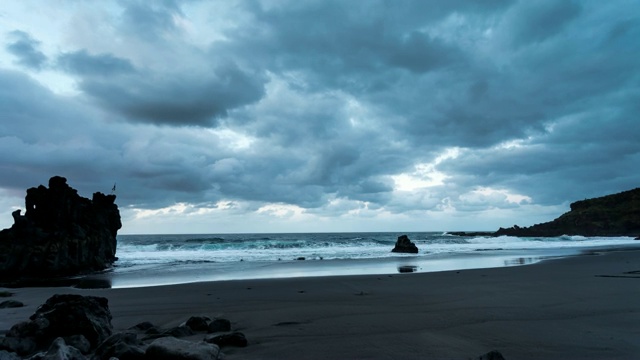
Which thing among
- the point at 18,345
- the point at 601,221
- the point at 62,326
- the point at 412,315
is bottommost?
the point at 412,315

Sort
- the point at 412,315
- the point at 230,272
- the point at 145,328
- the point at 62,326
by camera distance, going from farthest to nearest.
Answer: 1. the point at 230,272
2. the point at 412,315
3. the point at 145,328
4. the point at 62,326

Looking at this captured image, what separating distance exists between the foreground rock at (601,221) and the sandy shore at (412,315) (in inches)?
2861

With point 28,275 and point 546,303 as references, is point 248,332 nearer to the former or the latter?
point 546,303

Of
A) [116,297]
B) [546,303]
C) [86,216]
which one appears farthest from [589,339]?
[86,216]

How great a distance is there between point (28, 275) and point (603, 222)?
86781 mm

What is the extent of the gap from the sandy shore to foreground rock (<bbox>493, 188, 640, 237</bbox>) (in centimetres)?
7266

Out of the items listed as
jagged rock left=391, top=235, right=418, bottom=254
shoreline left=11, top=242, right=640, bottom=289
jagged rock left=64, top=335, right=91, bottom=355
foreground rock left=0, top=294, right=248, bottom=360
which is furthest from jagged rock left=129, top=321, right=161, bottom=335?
jagged rock left=391, top=235, right=418, bottom=254

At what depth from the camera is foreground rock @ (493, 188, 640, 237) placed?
7000cm

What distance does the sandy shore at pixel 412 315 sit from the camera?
197 inches

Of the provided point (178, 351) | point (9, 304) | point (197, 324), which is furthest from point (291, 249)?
point (178, 351)

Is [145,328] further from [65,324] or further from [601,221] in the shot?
[601,221]

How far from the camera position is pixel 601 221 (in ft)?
242

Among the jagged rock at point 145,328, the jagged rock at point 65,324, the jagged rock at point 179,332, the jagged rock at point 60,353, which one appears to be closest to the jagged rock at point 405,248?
the jagged rock at point 145,328

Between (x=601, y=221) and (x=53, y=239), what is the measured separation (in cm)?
8602
